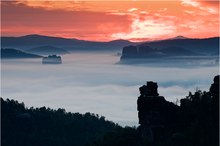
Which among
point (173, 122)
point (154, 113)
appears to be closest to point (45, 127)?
point (173, 122)

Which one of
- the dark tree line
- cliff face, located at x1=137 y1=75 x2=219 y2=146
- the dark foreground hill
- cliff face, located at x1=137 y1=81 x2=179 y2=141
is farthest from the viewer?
the dark tree line

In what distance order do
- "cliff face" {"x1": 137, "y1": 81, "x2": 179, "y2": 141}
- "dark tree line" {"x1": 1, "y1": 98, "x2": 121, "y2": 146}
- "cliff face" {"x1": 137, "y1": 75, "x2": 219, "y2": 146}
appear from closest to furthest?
"cliff face" {"x1": 137, "y1": 75, "x2": 219, "y2": 146}, "cliff face" {"x1": 137, "y1": 81, "x2": 179, "y2": 141}, "dark tree line" {"x1": 1, "y1": 98, "x2": 121, "y2": 146}

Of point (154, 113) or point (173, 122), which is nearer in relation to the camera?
point (154, 113)

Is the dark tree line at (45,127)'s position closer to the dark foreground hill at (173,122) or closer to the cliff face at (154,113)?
the dark foreground hill at (173,122)

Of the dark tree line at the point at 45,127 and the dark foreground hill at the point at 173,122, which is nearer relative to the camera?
the dark foreground hill at the point at 173,122

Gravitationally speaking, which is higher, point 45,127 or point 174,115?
point 174,115

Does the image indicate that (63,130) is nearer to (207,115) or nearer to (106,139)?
(106,139)

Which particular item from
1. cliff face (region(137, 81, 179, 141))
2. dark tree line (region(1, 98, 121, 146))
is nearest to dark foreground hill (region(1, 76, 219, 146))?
cliff face (region(137, 81, 179, 141))

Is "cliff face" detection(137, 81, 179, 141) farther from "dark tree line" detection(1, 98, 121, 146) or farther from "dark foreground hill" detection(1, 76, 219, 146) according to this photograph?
"dark tree line" detection(1, 98, 121, 146)

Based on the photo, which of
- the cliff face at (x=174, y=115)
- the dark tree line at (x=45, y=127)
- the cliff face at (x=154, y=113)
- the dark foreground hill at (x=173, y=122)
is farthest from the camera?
the dark tree line at (x=45, y=127)

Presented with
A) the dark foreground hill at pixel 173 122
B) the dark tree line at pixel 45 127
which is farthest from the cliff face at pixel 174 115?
the dark tree line at pixel 45 127

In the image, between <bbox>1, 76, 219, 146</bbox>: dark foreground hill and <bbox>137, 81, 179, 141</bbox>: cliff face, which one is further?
<bbox>137, 81, 179, 141</bbox>: cliff face

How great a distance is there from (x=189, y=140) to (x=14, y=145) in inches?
2203

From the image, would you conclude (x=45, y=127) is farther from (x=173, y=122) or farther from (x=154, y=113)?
(x=154, y=113)
